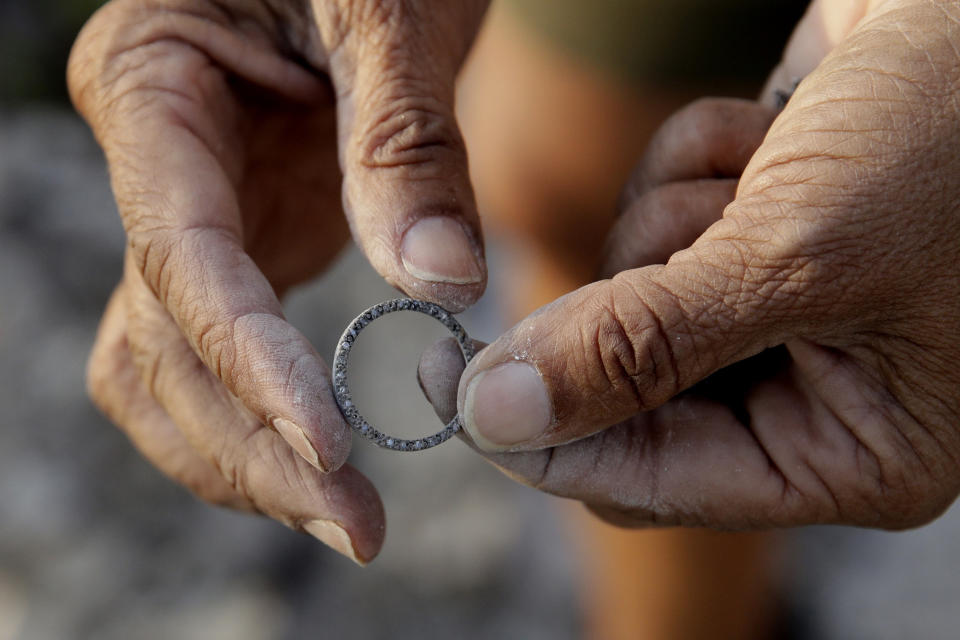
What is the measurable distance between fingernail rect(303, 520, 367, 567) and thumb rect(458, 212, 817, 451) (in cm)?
49

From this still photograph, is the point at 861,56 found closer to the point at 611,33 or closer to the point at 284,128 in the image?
the point at 611,33

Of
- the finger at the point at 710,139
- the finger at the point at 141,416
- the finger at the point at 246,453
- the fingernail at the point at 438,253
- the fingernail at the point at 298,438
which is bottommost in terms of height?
the finger at the point at 141,416

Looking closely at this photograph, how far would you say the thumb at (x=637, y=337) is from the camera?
2.10 metres

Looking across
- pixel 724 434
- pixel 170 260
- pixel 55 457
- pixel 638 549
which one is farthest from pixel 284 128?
pixel 55 457

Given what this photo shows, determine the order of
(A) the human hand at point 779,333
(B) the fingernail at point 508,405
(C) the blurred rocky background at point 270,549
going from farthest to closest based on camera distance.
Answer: (C) the blurred rocky background at point 270,549 → (B) the fingernail at point 508,405 → (A) the human hand at point 779,333

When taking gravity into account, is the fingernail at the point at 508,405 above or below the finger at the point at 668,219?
below

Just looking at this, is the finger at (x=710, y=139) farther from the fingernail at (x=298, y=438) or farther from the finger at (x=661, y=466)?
the fingernail at (x=298, y=438)

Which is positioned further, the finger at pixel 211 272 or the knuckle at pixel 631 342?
the finger at pixel 211 272

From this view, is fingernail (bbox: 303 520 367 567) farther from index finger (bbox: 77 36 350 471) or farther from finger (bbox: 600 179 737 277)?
finger (bbox: 600 179 737 277)

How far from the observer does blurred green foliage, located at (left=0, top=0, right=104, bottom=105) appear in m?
6.78

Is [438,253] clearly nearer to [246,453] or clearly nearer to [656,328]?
[656,328]

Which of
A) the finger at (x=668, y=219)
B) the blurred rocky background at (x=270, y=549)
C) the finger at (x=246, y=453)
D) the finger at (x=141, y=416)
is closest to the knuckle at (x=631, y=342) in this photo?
the finger at (x=668, y=219)

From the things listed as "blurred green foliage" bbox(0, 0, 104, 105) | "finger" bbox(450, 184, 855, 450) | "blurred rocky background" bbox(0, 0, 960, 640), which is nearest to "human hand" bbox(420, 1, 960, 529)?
"finger" bbox(450, 184, 855, 450)

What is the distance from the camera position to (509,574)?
199 inches
